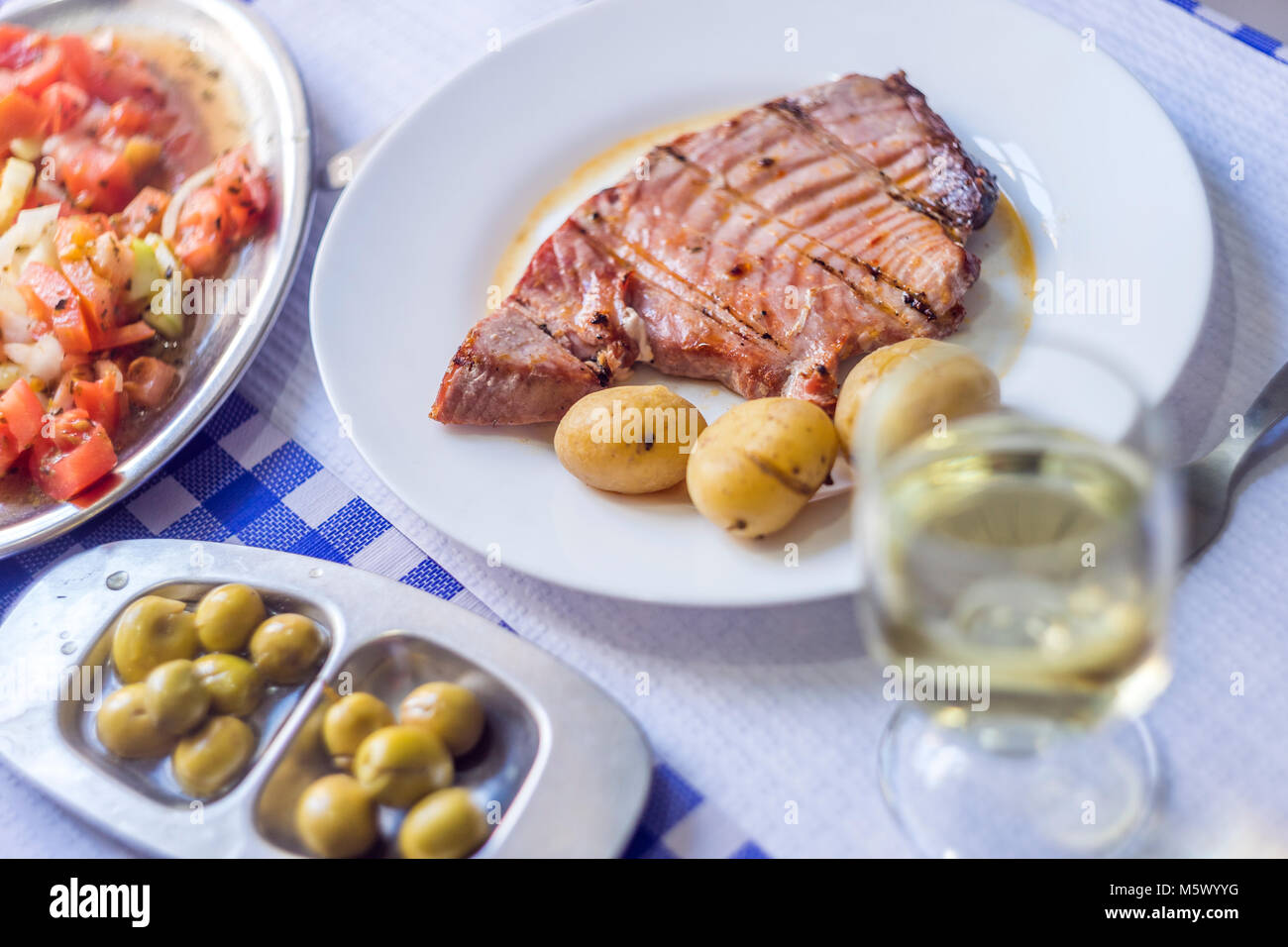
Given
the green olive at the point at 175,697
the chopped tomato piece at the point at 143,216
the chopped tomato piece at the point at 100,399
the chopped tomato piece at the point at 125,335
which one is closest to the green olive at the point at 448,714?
the green olive at the point at 175,697

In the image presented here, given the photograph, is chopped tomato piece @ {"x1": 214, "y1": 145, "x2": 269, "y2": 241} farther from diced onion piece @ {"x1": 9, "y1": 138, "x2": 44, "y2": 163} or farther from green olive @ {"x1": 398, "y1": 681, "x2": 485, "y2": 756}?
green olive @ {"x1": 398, "y1": 681, "x2": 485, "y2": 756}

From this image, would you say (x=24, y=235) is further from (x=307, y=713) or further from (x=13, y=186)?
(x=307, y=713)

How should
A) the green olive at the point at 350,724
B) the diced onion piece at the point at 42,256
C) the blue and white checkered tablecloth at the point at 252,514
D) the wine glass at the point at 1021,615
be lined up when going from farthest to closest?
1. the diced onion piece at the point at 42,256
2. the blue and white checkered tablecloth at the point at 252,514
3. the green olive at the point at 350,724
4. the wine glass at the point at 1021,615

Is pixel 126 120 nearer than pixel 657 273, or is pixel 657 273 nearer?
pixel 657 273

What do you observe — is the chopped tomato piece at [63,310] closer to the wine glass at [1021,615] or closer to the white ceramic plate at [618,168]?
the white ceramic plate at [618,168]

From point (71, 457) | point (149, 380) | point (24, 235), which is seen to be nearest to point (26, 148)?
point (24, 235)
